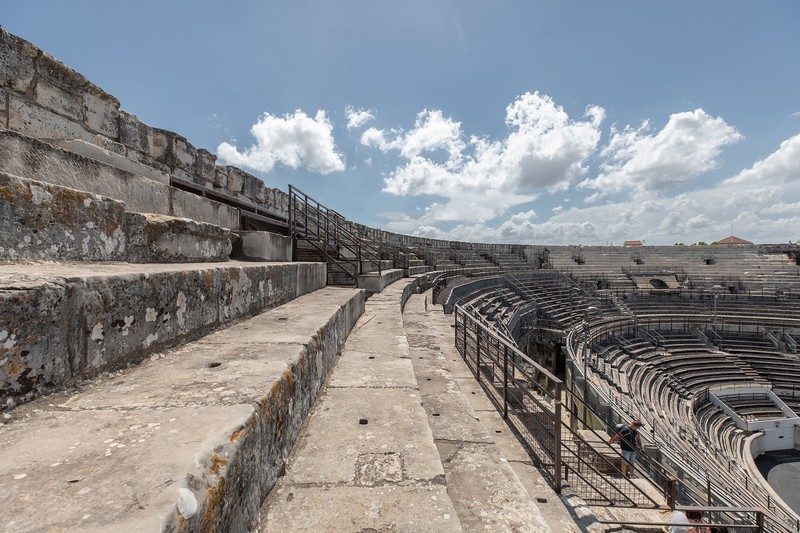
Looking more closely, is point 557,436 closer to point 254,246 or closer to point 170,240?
point 170,240

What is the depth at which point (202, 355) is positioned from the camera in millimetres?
1929

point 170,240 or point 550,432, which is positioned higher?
point 170,240

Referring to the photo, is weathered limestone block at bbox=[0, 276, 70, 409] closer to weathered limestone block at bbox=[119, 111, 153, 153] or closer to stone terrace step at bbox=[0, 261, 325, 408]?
stone terrace step at bbox=[0, 261, 325, 408]

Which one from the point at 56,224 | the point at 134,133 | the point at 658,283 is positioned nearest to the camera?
the point at 56,224

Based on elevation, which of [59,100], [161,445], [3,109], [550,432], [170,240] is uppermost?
[59,100]

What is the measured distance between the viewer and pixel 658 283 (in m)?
31.3

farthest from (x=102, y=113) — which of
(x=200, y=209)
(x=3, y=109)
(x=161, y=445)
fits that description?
(x=161, y=445)

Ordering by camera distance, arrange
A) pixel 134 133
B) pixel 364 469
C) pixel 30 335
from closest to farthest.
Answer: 1. pixel 30 335
2. pixel 364 469
3. pixel 134 133

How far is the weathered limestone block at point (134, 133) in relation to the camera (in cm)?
404

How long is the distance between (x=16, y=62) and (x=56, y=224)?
7.45 feet

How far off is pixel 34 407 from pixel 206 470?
32.8 inches

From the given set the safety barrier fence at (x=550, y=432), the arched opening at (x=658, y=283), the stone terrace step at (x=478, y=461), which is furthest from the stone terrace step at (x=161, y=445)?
the arched opening at (x=658, y=283)

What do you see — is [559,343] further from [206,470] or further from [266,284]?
[206,470]

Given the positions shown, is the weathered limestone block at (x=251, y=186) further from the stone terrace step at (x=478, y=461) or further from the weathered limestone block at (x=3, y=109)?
the stone terrace step at (x=478, y=461)
